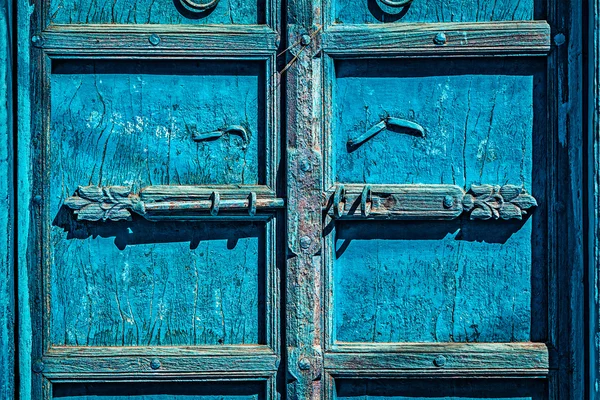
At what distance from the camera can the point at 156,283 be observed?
161 centimetres

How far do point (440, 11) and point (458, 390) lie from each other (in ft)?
2.82

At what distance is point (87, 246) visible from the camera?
1598 mm

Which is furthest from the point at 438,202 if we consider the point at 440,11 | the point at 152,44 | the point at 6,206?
the point at 6,206

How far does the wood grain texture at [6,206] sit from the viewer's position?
5.04 ft

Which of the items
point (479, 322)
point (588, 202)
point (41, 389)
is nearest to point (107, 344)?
point (41, 389)

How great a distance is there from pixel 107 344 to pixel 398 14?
100cm

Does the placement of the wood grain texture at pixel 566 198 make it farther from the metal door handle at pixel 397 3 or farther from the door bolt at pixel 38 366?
the door bolt at pixel 38 366

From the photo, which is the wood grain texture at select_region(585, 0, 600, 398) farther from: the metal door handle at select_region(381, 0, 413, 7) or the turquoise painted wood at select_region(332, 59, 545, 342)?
the metal door handle at select_region(381, 0, 413, 7)

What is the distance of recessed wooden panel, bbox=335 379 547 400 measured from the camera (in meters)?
1.61

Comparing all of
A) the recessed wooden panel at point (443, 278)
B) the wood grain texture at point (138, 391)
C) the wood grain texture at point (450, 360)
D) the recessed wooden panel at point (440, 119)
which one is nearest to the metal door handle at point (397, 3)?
the recessed wooden panel at point (440, 119)

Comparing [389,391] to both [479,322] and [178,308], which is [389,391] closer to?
[479,322]

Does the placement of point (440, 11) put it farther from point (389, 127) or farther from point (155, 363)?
point (155, 363)

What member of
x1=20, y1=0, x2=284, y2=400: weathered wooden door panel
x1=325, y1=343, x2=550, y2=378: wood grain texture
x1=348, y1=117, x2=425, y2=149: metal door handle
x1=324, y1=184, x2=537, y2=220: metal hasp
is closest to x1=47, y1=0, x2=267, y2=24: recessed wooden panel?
x1=20, y1=0, x2=284, y2=400: weathered wooden door panel

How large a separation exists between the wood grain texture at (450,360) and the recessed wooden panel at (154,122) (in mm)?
476
